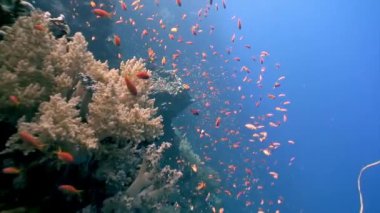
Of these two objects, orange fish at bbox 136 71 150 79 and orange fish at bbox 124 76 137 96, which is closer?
orange fish at bbox 124 76 137 96

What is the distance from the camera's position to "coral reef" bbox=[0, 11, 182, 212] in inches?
126

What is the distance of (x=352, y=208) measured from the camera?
270 feet

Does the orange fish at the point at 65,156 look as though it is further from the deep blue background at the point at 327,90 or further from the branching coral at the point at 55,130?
the deep blue background at the point at 327,90

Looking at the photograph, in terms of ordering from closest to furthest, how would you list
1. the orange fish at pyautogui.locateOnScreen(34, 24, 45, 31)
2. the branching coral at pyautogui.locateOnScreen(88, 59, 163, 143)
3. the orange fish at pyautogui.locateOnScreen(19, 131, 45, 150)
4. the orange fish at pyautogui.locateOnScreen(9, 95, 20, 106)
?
the orange fish at pyautogui.locateOnScreen(19, 131, 45, 150)
the orange fish at pyautogui.locateOnScreen(9, 95, 20, 106)
the branching coral at pyautogui.locateOnScreen(88, 59, 163, 143)
the orange fish at pyautogui.locateOnScreen(34, 24, 45, 31)

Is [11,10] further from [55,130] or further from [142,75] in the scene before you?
[55,130]

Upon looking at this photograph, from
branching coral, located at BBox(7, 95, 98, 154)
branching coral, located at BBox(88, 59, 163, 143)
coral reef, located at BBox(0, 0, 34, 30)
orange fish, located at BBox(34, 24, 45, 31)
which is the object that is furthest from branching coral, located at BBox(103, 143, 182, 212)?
coral reef, located at BBox(0, 0, 34, 30)

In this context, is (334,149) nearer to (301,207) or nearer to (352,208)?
(352,208)

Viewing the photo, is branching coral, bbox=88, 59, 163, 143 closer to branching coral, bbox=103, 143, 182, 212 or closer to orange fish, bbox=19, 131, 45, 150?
branching coral, bbox=103, 143, 182, 212

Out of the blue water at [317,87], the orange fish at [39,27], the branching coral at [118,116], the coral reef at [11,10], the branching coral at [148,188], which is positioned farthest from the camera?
the blue water at [317,87]

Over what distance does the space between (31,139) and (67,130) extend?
0.35 metres

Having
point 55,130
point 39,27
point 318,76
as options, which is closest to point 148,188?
point 55,130

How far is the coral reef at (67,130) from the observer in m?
3.20

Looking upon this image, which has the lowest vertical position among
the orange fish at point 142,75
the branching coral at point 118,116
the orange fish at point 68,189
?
the orange fish at point 68,189

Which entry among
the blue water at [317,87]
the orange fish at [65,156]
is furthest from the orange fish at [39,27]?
the blue water at [317,87]
